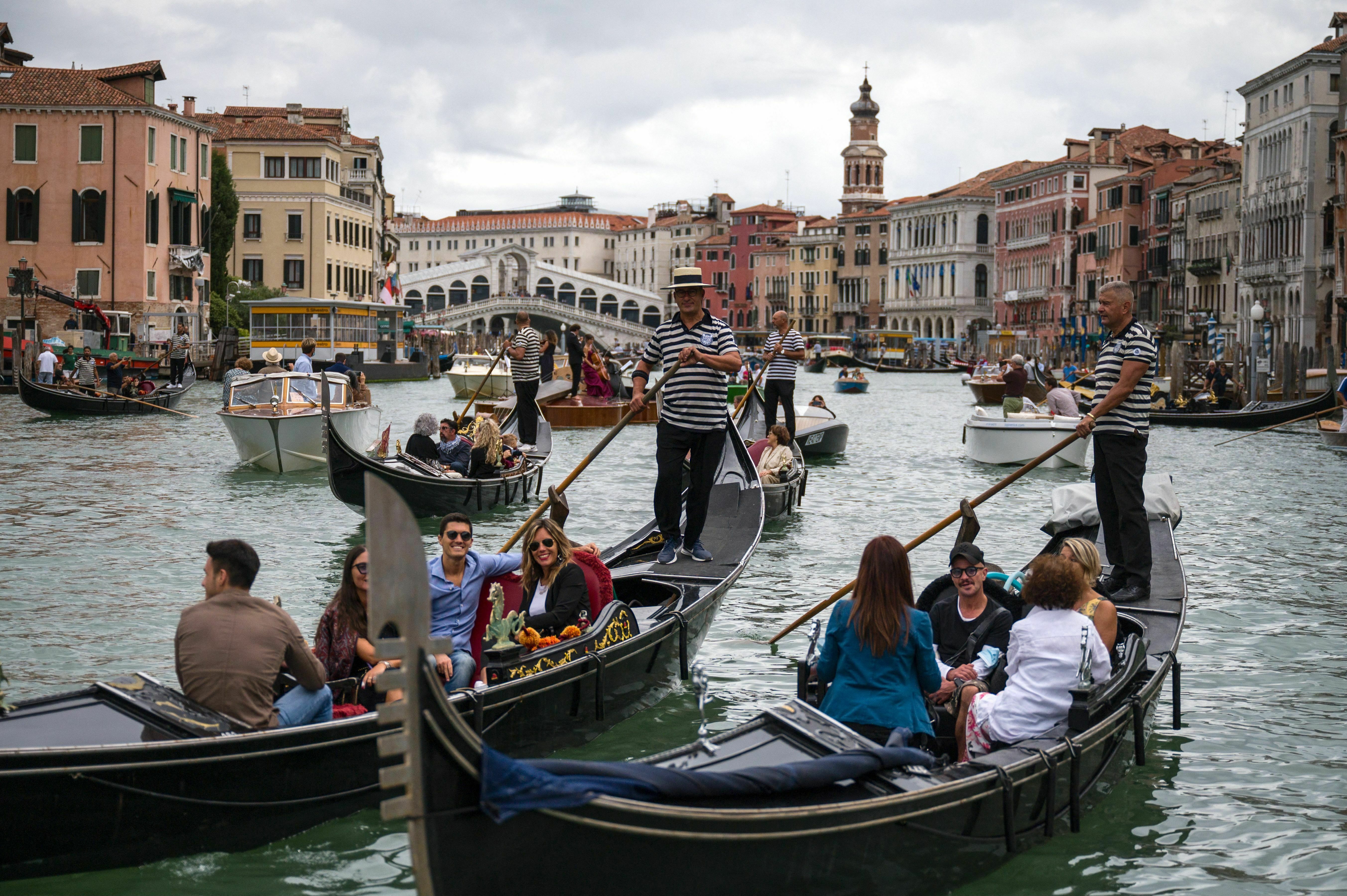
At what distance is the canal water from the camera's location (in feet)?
11.3

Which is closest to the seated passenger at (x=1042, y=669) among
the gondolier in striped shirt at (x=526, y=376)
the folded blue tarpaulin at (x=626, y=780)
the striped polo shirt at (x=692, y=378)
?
the folded blue tarpaulin at (x=626, y=780)

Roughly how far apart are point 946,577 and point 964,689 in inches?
26.9

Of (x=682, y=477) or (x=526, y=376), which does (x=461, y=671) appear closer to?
(x=682, y=477)

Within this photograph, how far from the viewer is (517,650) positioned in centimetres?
381

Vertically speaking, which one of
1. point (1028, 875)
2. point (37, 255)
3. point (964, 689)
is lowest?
point (1028, 875)

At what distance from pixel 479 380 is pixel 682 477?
2011 centimetres

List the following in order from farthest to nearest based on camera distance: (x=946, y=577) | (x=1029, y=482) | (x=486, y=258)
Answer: (x=486, y=258)
(x=1029, y=482)
(x=946, y=577)

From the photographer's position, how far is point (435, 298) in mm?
79312

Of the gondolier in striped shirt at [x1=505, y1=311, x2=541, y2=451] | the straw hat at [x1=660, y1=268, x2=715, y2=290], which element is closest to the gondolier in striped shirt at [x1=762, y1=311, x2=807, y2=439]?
the gondolier in striped shirt at [x1=505, y1=311, x2=541, y2=451]

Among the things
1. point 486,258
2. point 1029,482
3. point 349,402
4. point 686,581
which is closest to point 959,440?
point 1029,482

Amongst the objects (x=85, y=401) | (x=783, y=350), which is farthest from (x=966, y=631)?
(x=85, y=401)

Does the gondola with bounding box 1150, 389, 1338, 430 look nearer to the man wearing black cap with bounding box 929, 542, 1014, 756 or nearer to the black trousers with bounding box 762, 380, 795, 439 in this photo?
the black trousers with bounding box 762, 380, 795, 439

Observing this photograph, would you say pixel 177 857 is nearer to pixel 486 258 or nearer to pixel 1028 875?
pixel 1028 875

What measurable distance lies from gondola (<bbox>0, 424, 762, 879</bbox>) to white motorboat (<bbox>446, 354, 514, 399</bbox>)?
18.4 meters
